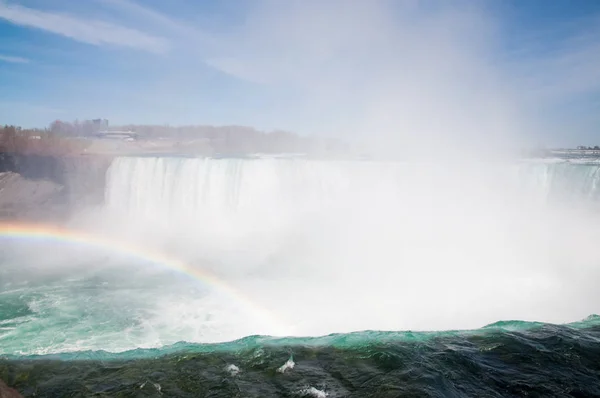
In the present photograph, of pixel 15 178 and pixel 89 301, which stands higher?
pixel 15 178

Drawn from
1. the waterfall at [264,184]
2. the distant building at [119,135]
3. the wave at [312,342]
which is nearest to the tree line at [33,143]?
the waterfall at [264,184]

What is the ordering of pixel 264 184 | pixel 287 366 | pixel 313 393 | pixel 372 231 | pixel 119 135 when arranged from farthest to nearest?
pixel 119 135 < pixel 264 184 < pixel 372 231 < pixel 287 366 < pixel 313 393

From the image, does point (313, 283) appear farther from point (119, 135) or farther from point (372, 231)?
point (119, 135)

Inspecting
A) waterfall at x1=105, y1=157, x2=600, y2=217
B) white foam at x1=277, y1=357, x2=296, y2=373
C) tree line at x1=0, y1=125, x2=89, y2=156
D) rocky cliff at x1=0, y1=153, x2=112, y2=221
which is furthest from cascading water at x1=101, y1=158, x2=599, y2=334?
tree line at x1=0, y1=125, x2=89, y2=156

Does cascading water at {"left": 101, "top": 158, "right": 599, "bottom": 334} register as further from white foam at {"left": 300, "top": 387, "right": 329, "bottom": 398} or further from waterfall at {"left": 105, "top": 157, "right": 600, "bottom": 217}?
white foam at {"left": 300, "top": 387, "right": 329, "bottom": 398}

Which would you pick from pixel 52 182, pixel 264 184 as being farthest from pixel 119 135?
pixel 264 184

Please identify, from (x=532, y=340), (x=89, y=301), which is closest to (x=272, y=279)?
(x=89, y=301)

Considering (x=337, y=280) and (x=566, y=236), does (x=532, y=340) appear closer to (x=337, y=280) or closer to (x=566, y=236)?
(x=337, y=280)
